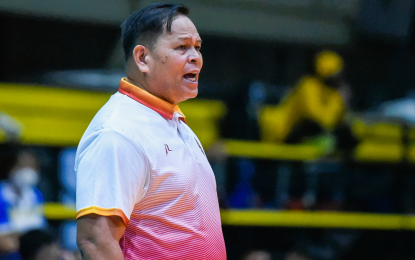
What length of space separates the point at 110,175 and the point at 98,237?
0.15 meters

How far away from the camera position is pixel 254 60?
688 cm

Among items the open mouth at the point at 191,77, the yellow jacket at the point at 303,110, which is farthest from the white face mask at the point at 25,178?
the open mouth at the point at 191,77

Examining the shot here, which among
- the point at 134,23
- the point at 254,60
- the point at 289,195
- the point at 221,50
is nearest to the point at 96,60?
the point at 221,50

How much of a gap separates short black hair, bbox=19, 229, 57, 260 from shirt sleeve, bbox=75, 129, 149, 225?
2166 mm

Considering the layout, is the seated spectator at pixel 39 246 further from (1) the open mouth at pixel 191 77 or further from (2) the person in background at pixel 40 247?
(1) the open mouth at pixel 191 77

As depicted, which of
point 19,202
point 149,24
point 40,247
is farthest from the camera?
point 19,202

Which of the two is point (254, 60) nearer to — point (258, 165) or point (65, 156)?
point (258, 165)

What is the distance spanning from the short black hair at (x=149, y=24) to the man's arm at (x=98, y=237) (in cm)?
53

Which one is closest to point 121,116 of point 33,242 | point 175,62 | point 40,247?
point 175,62

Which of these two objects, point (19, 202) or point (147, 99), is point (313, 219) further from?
point (147, 99)

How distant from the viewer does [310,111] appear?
212 inches

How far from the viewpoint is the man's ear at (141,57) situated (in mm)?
→ 1538

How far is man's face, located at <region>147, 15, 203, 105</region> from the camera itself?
153cm

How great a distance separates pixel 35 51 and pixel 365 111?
12.8 ft
